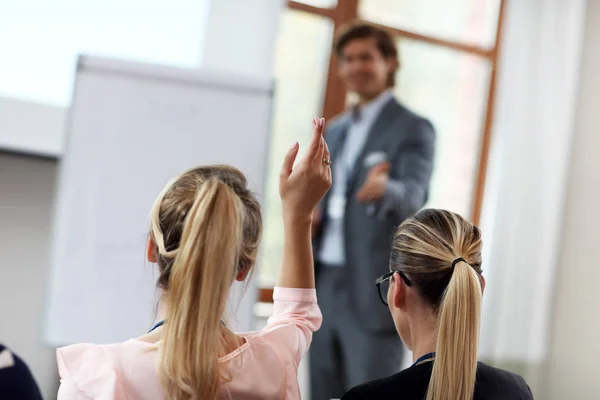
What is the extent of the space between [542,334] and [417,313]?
10.1 ft

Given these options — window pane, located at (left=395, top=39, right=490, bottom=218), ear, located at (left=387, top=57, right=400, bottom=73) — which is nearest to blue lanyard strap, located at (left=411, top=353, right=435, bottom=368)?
ear, located at (left=387, top=57, right=400, bottom=73)

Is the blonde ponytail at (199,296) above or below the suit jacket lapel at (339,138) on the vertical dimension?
below

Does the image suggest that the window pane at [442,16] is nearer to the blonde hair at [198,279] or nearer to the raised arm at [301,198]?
the raised arm at [301,198]

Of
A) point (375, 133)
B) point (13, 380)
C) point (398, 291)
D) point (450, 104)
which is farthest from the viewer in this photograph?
point (450, 104)

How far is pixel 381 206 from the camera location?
10.5ft

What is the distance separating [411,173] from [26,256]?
1628 mm

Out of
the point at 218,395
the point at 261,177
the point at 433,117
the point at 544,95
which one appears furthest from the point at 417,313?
the point at 544,95

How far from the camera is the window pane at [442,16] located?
385cm

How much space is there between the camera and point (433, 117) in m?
Answer: 4.03

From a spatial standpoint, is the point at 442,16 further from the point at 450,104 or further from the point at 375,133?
the point at 375,133

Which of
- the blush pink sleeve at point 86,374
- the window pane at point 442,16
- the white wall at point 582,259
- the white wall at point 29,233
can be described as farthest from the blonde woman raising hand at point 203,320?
the white wall at point 582,259

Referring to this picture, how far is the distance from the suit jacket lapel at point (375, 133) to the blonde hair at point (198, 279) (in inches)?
84.8

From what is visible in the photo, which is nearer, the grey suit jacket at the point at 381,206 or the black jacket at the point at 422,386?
the black jacket at the point at 422,386

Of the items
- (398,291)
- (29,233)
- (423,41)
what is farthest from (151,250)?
(423,41)
